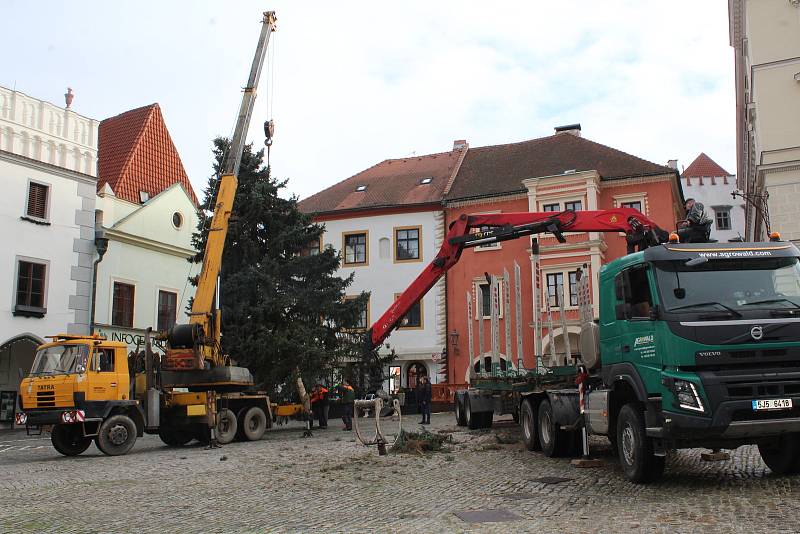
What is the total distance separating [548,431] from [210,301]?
979 centimetres

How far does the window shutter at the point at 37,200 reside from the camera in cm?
2498

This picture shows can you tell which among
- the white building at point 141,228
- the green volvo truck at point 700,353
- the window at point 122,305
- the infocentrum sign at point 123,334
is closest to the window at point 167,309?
the white building at point 141,228

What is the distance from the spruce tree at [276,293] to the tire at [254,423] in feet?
9.56

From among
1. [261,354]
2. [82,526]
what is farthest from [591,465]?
[261,354]

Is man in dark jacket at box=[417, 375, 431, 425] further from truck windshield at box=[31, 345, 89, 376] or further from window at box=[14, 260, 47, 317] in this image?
window at box=[14, 260, 47, 317]

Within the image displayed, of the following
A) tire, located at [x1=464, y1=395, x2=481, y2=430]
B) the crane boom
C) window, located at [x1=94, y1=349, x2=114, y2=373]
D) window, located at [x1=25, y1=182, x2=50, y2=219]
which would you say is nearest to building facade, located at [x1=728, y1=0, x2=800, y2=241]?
tire, located at [x1=464, y1=395, x2=481, y2=430]

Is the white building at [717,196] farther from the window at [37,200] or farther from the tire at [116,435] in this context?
the tire at [116,435]

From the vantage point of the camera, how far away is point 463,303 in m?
38.2

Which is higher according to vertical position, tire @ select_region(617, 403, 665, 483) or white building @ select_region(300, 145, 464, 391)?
white building @ select_region(300, 145, 464, 391)

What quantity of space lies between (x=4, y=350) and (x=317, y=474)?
1827cm

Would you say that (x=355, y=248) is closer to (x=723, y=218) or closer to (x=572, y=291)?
(x=572, y=291)

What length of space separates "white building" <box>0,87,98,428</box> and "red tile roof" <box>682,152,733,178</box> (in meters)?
58.0

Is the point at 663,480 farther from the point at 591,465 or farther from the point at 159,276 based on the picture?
the point at 159,276

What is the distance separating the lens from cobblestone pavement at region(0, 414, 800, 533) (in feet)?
25.0
